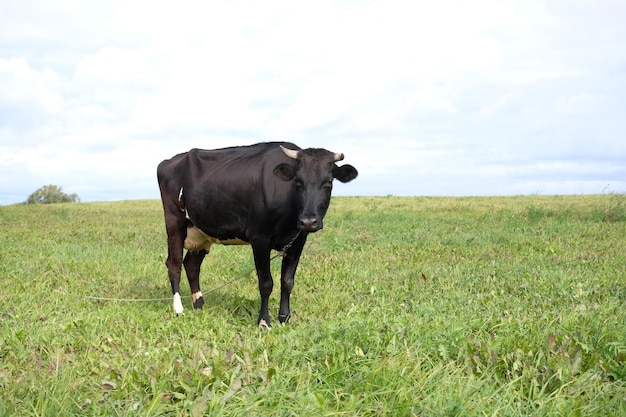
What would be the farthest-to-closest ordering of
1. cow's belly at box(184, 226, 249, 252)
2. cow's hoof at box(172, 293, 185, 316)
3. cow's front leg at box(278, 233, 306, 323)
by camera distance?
cow's belly at box(184, 226, 249, 252) → cow's hoof at box(172, 293, 185, 316) → cow's front leg at box(278, 233, 306, 323)

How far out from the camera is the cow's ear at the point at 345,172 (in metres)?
7.74

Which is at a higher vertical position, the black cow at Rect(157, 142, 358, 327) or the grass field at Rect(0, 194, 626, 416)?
the black cow at Rect(157, 142, 358, 327)

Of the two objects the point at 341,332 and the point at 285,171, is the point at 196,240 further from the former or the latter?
the point at 341,332

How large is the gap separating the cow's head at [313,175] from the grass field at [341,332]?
1.37 metres

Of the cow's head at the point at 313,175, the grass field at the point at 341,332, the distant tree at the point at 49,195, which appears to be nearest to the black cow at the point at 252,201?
the cow's head at the point at 313,175

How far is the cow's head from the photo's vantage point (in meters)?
7.34

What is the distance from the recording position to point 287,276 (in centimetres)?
839

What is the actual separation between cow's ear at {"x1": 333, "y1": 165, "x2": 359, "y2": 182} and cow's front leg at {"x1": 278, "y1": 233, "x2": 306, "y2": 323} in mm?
1020

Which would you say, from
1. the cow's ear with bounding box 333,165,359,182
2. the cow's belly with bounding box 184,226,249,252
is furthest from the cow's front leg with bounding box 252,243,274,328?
the cow's belly with bounding box 184,226,249,252

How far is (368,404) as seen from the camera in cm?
438

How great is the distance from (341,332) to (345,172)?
2.62m

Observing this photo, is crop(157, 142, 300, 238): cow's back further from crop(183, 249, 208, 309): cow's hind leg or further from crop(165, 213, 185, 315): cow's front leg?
crop(183, 249, 208, 309): cow's hind leg

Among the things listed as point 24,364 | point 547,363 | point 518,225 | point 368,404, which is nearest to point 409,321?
point 547,363

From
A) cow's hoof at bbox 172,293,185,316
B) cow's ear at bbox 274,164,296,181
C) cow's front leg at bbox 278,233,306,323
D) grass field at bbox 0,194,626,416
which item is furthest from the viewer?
cow's hoof at bbox 172,293,185,316
